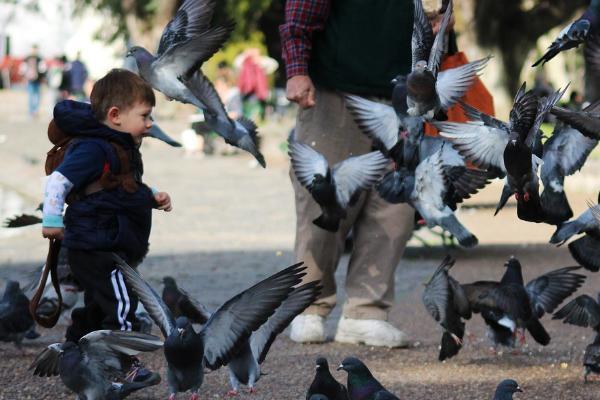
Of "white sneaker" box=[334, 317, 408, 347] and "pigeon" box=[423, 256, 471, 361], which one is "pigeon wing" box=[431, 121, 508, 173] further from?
"white sneaker" box=[334, 317, 408, 347]

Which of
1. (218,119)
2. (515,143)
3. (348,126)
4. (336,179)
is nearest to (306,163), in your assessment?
(336,179)

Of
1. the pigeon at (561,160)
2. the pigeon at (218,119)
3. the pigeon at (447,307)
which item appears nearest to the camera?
the pigeon at (561,160)

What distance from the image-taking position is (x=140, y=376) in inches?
213

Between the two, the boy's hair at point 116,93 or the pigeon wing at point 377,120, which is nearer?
the boy's hair at point 116,93

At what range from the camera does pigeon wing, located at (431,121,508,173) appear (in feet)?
16.7

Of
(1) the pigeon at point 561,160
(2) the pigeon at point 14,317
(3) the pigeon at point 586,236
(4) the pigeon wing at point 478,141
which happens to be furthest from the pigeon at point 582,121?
(2) the pigeon at point 14,317

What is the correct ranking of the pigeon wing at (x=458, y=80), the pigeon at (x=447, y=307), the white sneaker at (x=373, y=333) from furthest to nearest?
the white sneaker at (x=373, y=333)
the pigeon at (x=447, y=307)
the pigeon wing at (x=458, y=80)

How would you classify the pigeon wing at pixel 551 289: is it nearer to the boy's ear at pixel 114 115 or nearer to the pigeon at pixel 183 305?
the pigeon at pixel 183 305

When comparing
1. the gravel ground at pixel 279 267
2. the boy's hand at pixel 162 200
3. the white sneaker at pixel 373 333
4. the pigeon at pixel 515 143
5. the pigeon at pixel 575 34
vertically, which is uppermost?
the pigeon at pixel 575 34

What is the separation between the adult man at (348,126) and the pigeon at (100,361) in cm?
189

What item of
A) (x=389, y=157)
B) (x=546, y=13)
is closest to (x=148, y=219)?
(x=389, y=157)

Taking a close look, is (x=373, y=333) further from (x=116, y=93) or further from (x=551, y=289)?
(x=116, y=93)

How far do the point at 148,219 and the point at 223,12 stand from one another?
30.2 metres

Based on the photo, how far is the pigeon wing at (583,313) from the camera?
6.16 m
